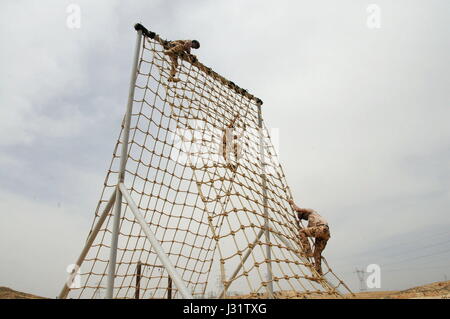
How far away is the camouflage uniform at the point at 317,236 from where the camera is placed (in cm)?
351

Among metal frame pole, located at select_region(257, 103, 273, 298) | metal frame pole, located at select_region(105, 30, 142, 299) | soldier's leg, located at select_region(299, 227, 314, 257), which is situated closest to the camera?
metal frame pole, located at select_region(105, 30, 142, 299)

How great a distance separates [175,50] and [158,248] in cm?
261

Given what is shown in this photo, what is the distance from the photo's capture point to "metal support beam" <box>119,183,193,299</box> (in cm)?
182

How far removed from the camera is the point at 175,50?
12.3 feet

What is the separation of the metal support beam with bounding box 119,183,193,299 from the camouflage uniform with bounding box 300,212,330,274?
2.04 metres

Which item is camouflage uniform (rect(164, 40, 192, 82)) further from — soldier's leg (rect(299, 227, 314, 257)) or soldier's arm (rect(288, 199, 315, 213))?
soldier's leg (rect(299, 227, 314, 257))

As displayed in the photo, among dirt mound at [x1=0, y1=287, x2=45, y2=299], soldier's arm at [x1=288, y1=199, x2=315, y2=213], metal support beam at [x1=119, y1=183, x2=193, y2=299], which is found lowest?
dirt mound at [x1=0, y1=287, x2=45, y2=299]

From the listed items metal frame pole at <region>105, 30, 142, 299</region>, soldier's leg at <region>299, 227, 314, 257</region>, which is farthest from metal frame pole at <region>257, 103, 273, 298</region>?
metal frame pole at <region>105, 30, 142, 299</region>

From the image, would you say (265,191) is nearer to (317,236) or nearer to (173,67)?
(317,236)

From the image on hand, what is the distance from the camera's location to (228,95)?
434cm

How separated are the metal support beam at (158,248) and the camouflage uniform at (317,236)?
2.04 m

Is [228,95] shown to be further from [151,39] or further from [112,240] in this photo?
[112,240]

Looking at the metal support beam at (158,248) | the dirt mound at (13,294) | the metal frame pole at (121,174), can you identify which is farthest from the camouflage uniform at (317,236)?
the dirt mound at (13,294)
